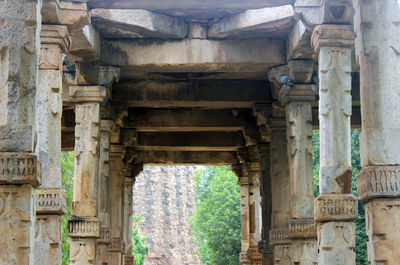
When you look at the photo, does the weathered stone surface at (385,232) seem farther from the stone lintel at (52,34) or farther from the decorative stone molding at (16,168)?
the stone lintel at (52,34)

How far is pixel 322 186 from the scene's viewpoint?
938cm

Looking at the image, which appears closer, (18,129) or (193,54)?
(18,129)

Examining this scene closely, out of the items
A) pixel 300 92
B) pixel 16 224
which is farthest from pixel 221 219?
pixel 16 224

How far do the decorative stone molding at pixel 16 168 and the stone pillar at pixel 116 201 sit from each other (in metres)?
10.4

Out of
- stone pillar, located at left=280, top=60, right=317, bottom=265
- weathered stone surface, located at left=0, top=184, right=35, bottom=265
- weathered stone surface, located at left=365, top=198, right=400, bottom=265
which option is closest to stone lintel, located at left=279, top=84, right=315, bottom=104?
stone pillar, located at left=280, top=60, right=317, bottom=265

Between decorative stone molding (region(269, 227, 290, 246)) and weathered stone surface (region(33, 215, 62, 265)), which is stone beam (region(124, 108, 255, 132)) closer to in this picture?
decorative stone molding (region(269, 227, 290, 246))

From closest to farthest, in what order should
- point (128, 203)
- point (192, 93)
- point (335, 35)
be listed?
1. point (335, 35)
2. point (192, 93)
3. point (128, 203)

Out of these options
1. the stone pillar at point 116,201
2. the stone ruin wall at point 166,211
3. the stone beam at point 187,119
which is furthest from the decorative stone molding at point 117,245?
the stone ruin wall at point 166,211

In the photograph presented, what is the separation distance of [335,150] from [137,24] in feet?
12.6

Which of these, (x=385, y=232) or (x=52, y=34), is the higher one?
(x=52, y=34)

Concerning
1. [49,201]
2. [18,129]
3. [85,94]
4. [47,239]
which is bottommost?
[47,239]

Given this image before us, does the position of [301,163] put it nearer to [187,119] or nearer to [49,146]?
[49,146]

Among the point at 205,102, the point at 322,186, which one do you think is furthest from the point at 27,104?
the point at 205,102

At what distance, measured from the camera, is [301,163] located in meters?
12.0
